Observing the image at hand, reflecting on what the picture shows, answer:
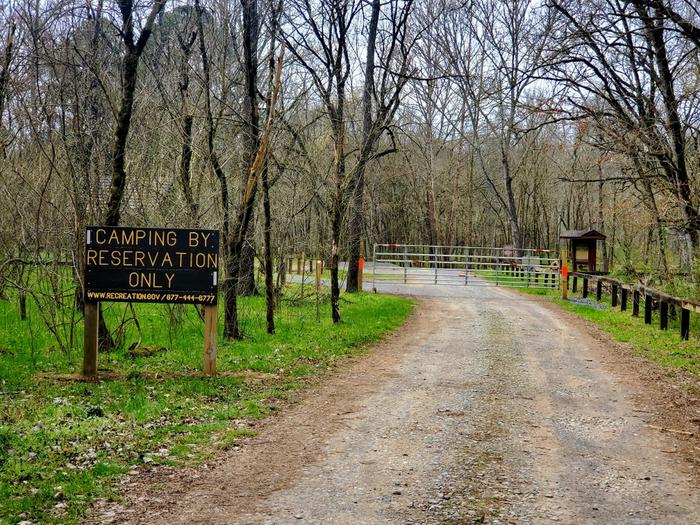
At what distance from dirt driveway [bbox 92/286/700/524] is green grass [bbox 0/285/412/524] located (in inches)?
15.4

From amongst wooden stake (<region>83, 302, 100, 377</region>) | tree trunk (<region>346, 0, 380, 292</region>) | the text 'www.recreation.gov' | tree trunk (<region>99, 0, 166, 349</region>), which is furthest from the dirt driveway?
tree trunk (<region>346, 0, 380, 292</region>)

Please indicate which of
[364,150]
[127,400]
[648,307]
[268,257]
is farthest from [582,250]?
[127,400]

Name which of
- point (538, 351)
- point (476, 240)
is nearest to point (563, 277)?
point (538, 351)

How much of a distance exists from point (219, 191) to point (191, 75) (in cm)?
358

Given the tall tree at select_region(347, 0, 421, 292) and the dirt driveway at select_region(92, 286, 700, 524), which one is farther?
the tall tree at select_region(347, 0, 421, 292)

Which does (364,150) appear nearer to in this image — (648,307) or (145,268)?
(648,307)

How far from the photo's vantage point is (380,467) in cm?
Result: 577

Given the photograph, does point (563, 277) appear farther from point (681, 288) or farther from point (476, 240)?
point (476, 240)

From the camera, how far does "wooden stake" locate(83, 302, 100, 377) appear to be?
8.90m

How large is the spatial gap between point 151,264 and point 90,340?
126 centimetres

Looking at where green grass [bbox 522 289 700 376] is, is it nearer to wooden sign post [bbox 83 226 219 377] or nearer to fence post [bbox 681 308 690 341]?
fence post [bbox 681 308 690 341]

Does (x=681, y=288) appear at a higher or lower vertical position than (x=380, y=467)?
higher

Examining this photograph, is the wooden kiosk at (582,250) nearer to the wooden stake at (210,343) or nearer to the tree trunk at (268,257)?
the tree trunk at (268,257)

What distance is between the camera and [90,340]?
29.2 feet
